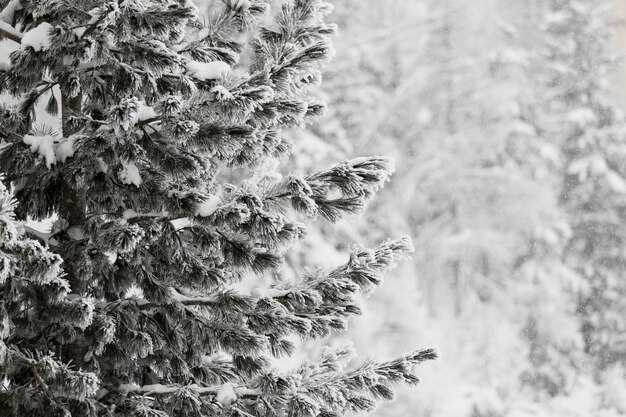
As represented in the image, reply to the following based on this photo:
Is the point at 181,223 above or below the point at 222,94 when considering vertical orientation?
→ below

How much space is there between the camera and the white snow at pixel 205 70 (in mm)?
3250

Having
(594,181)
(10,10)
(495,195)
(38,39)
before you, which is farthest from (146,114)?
(495,195)

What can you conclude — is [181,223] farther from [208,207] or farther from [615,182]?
[615,182]

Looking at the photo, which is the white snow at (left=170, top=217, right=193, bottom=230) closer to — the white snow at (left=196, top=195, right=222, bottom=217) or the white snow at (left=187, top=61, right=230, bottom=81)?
the white snow at (left=196, top=195, right=222, bottom=217)

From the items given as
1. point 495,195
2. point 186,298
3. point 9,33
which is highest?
point 495,195

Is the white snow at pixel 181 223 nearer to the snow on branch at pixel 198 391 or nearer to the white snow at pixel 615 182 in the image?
the snow on branch at pixel 198 391

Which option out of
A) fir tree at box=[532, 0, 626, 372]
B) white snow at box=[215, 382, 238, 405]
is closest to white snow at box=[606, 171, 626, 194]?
fir tree at box=[532, 0, 626, 372]

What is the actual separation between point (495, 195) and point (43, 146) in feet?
69.1

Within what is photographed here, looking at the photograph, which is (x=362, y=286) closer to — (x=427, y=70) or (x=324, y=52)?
(x=324, y=52)

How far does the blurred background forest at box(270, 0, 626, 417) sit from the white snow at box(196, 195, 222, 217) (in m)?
14.2

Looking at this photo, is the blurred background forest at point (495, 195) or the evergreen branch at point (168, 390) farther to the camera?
the blurred background forest at point (495, 195)

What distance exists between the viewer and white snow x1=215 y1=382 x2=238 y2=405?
133 inches

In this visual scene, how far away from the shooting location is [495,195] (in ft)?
77.0

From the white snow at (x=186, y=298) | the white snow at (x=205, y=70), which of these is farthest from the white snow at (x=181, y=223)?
the white snow at (x=205, y=70)
